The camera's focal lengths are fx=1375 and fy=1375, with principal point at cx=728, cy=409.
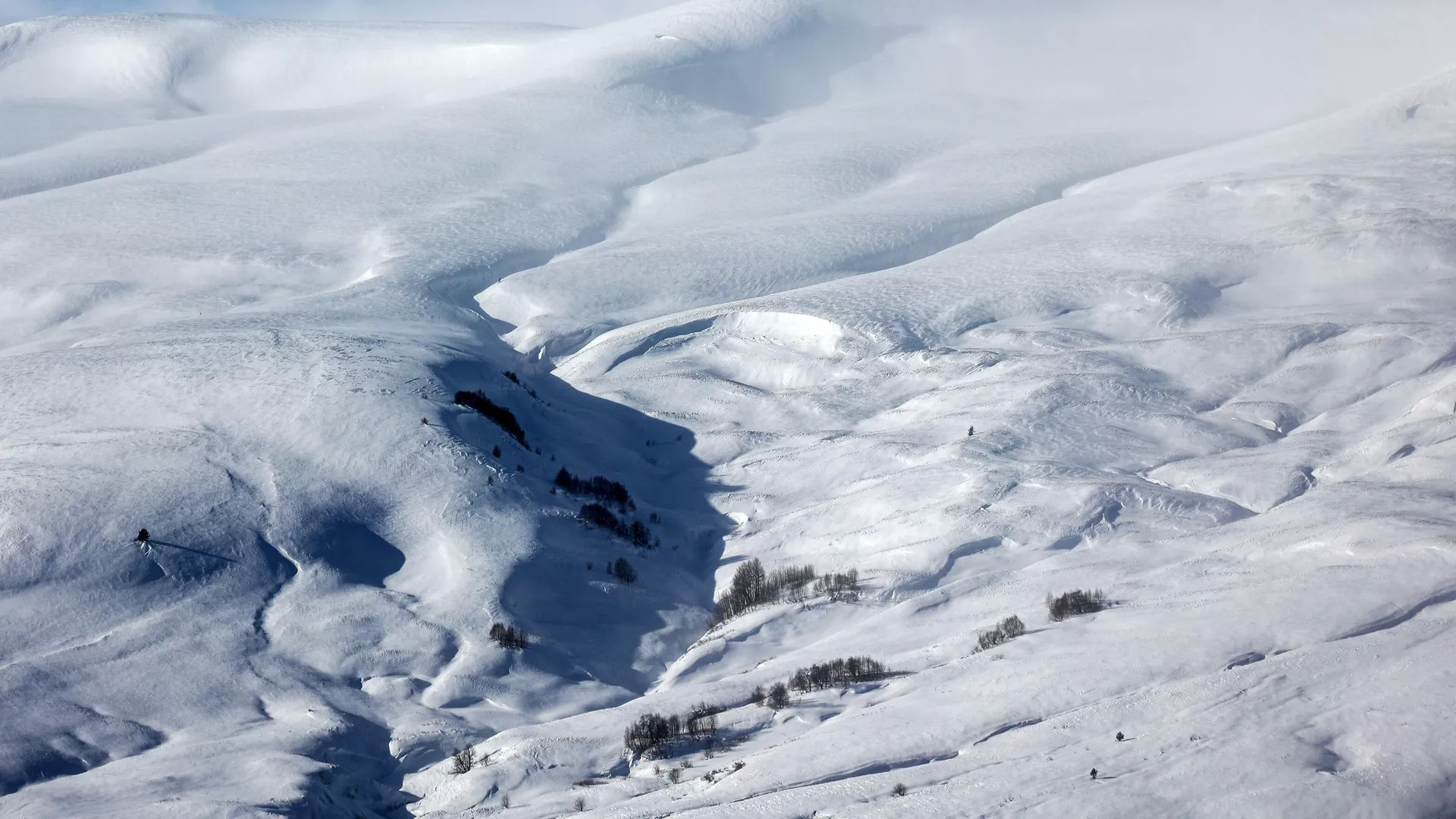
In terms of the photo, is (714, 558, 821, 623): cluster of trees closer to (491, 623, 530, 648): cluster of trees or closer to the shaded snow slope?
the shaded snow slope

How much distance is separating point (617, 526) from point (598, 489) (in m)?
2.33

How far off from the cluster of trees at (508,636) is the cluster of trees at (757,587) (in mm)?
4597

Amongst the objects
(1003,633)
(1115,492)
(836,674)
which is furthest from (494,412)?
(1003,633)

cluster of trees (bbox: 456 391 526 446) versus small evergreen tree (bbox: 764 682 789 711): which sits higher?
Answer: cluster of trees (bbox: 456 391 526 446)

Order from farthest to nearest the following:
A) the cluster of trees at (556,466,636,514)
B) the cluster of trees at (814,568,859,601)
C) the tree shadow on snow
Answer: the cluster of trees at (556,466,636,514) → the cluster of trees at (814,568,859,601) → the tree shadow on snow

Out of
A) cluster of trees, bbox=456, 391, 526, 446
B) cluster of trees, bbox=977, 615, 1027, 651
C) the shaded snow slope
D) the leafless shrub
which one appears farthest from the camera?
cluster of trees, bbox=456, 391, 526, 446

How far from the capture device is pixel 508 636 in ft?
92.5

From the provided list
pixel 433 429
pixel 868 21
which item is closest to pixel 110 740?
pixel 433 429

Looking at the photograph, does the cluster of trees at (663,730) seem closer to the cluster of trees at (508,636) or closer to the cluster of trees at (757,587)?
the cluster of trees at (508,636)

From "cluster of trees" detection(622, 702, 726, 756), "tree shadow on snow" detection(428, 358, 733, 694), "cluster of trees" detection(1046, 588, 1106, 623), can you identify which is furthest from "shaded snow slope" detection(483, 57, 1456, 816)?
"tree shadow on snow" detection(428, 358, 733, 694)

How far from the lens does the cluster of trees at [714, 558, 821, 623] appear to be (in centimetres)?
3052

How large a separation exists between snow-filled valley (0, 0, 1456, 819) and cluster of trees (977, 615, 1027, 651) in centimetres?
33

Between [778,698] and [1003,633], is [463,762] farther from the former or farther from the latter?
[1003,633]

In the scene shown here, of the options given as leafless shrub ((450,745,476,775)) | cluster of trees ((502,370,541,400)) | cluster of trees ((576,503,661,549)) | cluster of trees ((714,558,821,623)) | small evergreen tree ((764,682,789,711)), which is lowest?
cluster of trees ((714,558,821,623))
